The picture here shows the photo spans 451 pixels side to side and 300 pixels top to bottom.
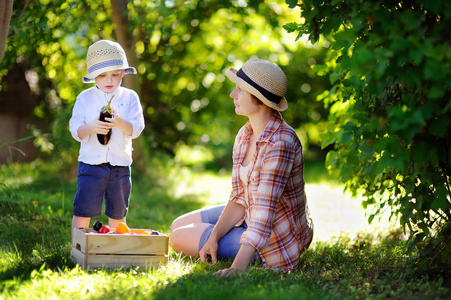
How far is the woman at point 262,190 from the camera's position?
11.3ft

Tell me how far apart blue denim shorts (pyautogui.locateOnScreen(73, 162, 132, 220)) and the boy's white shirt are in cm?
7

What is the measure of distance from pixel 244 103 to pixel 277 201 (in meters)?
0.70

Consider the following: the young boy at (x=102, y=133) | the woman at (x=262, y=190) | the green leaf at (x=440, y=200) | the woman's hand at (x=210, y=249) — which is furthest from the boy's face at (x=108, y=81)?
the green leaf at (x=440, y=200)

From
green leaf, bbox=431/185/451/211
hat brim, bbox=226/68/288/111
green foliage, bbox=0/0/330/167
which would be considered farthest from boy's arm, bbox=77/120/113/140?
green foliage, bbox=0/0/330/167

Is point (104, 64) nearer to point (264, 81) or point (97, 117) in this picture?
point (97, 117)

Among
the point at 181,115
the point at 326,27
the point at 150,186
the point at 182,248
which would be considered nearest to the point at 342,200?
the point at 150,186

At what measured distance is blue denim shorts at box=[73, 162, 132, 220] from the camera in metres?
3.92

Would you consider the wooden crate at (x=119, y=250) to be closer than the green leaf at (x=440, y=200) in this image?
No

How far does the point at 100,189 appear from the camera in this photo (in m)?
3.97

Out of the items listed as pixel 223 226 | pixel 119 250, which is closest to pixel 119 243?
pixel 119 250

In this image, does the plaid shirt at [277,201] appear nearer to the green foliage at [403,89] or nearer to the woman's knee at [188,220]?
the green foliage at [403,89]

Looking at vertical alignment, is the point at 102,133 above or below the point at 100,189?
above

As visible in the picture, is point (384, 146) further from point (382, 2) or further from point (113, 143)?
point (113, 143)

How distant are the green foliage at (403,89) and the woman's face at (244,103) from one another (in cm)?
53
